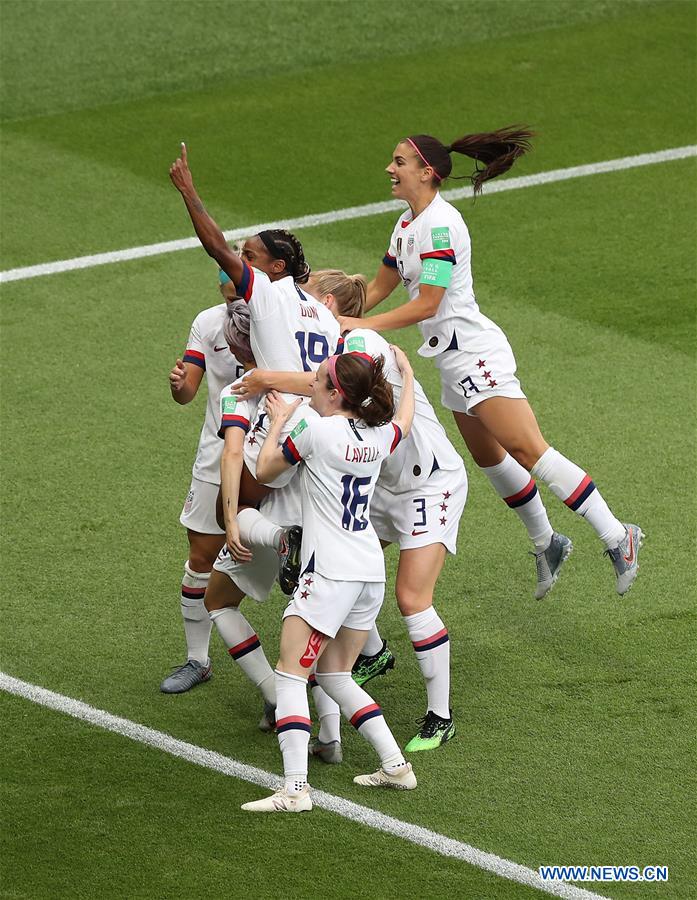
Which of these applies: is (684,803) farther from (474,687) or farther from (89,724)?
(89,724)

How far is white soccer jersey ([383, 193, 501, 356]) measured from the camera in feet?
23.9

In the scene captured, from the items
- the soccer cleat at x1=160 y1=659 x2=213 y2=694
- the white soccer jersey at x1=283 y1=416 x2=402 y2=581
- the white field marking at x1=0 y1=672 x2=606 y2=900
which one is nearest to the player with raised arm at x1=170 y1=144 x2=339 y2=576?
the white soccer jersey at x1=283 y1=416 x2=402 y2=581

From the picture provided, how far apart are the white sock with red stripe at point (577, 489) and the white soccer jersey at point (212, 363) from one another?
1.60 m

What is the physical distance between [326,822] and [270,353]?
1.95 m

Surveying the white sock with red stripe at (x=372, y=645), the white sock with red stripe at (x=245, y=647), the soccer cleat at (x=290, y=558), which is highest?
the soccer cleat at (x=290, y=558)

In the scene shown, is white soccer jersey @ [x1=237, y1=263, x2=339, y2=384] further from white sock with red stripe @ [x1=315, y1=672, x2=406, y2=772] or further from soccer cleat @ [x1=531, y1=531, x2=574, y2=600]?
soccer cleat @ [x1=531, y1=531, x2=574, y2=600]

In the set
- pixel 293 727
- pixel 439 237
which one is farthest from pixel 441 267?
pixel 293 727

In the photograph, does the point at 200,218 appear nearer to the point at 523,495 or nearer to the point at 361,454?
the point at 361,454

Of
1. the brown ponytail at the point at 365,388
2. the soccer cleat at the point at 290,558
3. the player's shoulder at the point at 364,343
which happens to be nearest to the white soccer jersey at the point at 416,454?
the player's shoulder at the point at 364,343

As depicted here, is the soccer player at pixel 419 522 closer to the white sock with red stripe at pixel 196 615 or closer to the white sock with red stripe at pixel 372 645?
the white sock with red stripe at pixel 372 645

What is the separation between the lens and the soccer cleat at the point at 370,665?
279 inches

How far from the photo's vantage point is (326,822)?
610 cm

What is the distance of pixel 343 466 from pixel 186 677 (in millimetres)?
1762

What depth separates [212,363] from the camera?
23.4 ft
